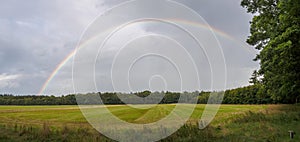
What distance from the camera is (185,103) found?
2966 cm

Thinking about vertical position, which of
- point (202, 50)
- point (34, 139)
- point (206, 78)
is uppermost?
point (202, 50)

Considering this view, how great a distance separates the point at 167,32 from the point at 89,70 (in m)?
7.03

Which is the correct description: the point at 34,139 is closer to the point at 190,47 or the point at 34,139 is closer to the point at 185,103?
the point at 190,47

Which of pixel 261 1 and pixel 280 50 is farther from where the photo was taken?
pixel 261 1

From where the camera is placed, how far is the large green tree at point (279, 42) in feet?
61.4

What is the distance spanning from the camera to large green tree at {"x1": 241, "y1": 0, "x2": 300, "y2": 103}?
18.7 m

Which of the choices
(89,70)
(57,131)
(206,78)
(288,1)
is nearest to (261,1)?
(288,1)

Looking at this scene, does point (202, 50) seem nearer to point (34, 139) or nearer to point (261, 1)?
point (34, 139)

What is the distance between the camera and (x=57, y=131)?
1457cm

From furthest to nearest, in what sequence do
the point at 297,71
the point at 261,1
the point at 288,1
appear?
1. the point at 261,1
2. the point at 297,71
3. the point at 288,1

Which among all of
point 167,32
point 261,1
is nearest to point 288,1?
point 261,1

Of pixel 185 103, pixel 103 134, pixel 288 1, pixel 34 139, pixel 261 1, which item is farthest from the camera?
pixel 185 103

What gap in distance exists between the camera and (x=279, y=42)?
63.1 ft

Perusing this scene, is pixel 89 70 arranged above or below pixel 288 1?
below
